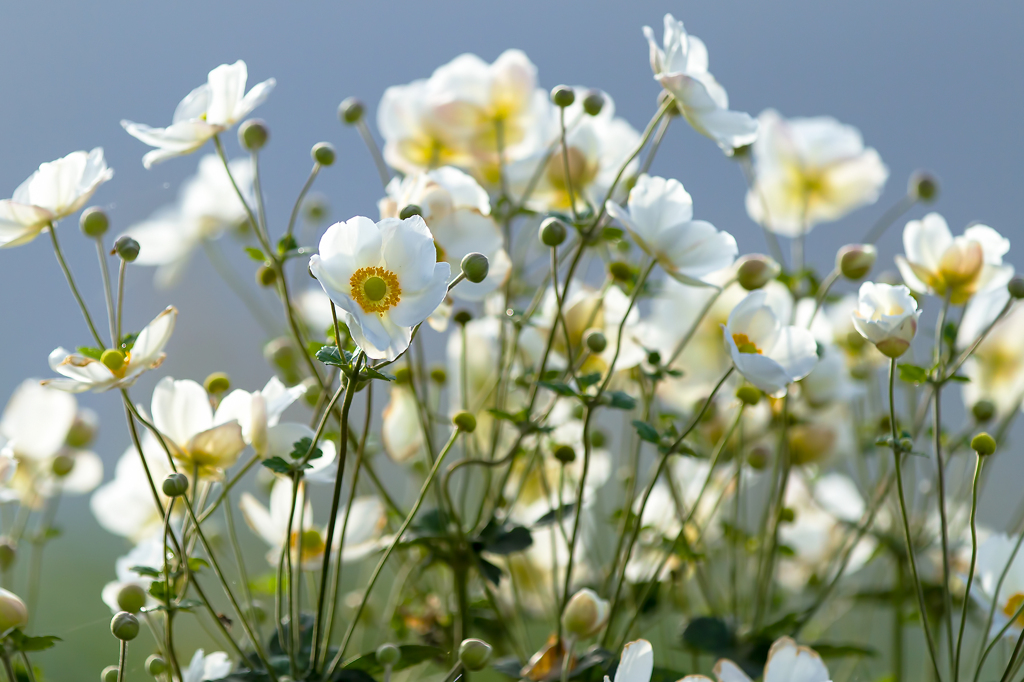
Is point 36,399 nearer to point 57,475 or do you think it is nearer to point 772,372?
point 57,475

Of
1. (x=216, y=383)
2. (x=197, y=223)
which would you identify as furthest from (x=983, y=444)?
(x=197, y=223)

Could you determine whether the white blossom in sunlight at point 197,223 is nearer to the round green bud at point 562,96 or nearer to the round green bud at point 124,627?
the round green bud at point 562,96

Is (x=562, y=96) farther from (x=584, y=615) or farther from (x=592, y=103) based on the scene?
(x=584, y=615)

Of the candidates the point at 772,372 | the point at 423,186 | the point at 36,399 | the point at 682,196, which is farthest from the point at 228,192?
the point at 772,372

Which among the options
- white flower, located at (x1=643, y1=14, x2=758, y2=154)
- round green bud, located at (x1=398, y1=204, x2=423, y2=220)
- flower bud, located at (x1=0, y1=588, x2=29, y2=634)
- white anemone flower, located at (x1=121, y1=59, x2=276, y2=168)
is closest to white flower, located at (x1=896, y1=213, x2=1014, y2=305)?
white flower, located at (x1=643, y1=14, x2=758, y2=154)


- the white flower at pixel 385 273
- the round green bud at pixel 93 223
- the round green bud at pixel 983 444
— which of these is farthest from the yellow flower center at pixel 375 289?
the round green bud at pixel 983 444

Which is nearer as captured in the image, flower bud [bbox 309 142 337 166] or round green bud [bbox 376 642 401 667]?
round green bud [bbox 376 642 401 667]

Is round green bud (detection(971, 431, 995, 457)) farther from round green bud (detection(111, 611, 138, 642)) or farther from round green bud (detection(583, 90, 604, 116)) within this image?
round green bud (detection(111, 611, 138, 642))
